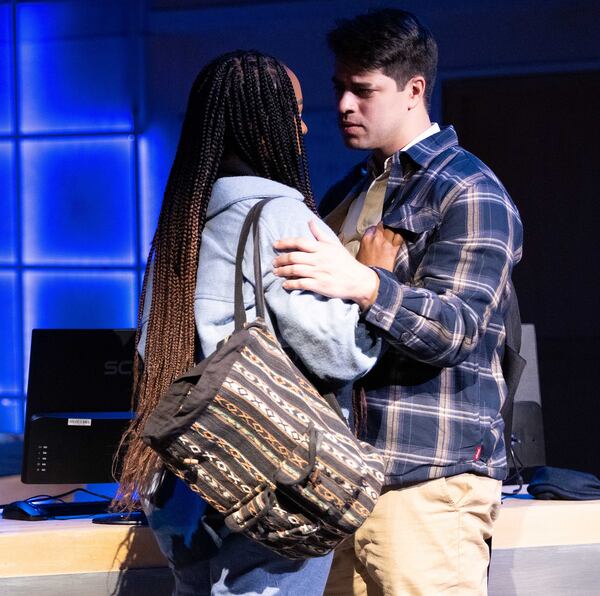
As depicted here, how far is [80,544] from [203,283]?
39.7 inches

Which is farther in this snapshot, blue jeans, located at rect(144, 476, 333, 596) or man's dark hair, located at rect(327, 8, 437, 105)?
man's dark hair, located at rect(327, 8, 437, 105)

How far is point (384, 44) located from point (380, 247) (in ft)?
1.37

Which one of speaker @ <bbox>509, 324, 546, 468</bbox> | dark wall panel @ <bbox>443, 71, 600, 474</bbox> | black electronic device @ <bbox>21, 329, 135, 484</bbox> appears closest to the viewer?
black electronic device @ <bbox>21, 329, 135, 484</bbox>

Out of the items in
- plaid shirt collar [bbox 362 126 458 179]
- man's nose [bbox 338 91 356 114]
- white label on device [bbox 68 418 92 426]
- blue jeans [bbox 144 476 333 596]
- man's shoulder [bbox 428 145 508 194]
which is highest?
man's nose [bbox 338 91 356 114]

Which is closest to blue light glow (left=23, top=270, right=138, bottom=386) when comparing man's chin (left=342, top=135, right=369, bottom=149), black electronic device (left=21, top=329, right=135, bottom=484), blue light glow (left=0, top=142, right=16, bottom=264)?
blue light glow (left=0, top=142, right=16, bottom=264)

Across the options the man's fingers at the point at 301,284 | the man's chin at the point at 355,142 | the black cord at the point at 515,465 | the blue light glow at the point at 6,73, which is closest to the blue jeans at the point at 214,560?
the man's fingers at the point at 301,284

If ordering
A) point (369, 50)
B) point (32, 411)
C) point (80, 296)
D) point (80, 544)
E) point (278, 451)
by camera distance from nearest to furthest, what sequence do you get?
1. point (278, 451)
2. point (369, 50)
3. point (80, 544)
4. point (32, 411)
5. point (80, 296)

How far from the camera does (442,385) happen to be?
1.67m

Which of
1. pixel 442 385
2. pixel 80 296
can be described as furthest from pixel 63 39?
pixel 442 385

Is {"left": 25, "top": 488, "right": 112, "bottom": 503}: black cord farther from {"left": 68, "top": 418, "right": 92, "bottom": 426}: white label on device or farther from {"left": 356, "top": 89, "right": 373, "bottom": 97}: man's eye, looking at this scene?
{"left": 356, "top": 89, "right": 373, "bottom": 97}: man's eye

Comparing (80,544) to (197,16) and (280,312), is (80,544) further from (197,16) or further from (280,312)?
(197,16)

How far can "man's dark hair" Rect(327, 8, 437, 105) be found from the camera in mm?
1816

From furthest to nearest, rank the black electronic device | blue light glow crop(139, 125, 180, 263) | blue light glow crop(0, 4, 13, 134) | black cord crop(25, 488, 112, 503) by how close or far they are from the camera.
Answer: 1. blue light glow crop(0, 4, 13, 134)
2. blue light glow crop(139, 125, 180, 263)
3. black cord crop(25, 488, 112, 503)
4. the black electronic device

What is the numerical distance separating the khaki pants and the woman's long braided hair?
467 mm
